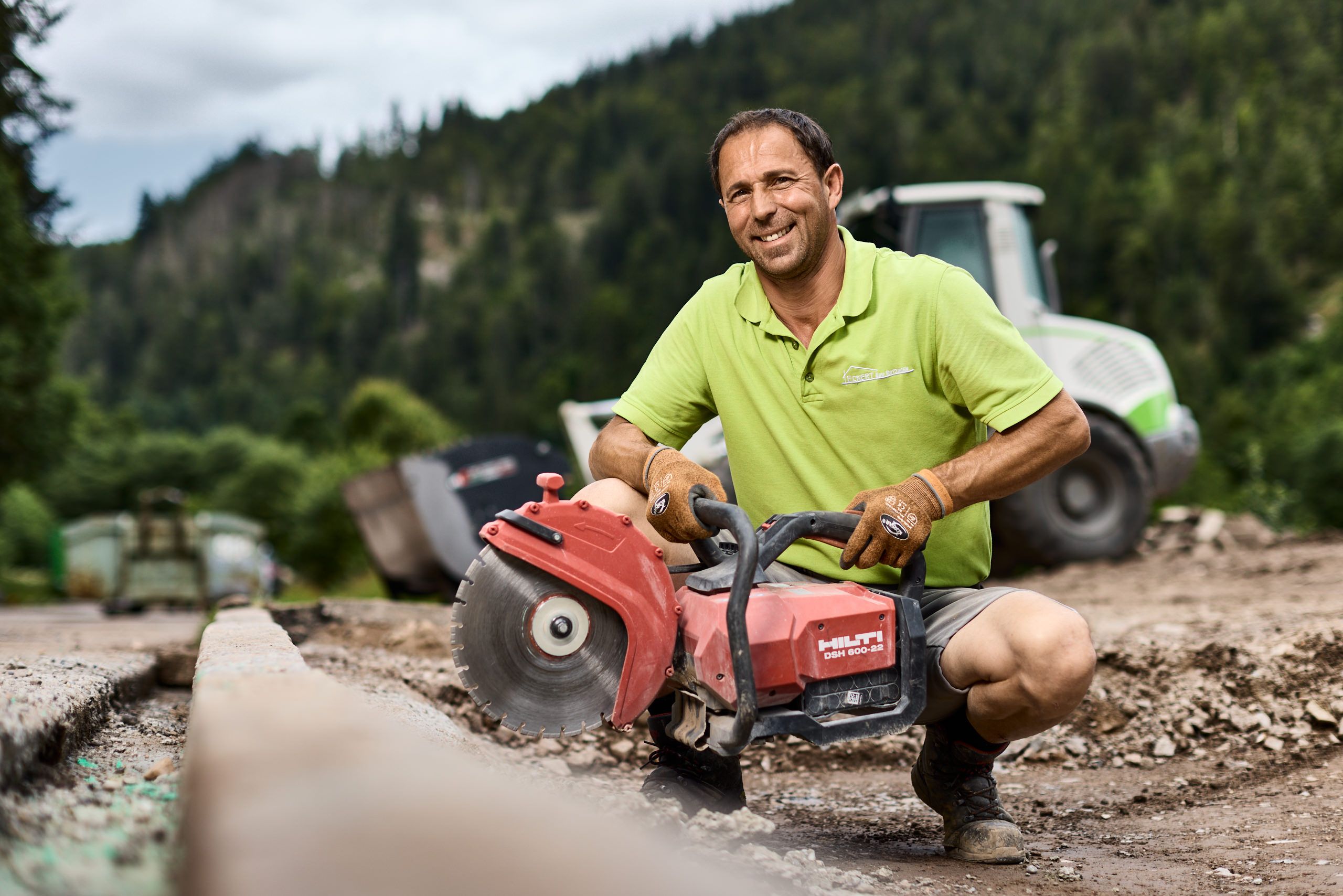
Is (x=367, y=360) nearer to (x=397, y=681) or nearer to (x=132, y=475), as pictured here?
(x=132, y=475)

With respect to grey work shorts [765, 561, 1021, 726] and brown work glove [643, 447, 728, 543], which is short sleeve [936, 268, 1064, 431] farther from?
brown work glove [643, 447, 728, 543]

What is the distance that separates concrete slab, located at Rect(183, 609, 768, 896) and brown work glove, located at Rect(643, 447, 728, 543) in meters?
0.99

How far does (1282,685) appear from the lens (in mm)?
3906

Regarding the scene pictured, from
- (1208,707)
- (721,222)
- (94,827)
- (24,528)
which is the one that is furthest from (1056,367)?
(721,222)

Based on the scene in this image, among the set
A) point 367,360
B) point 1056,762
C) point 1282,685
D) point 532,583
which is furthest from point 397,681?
point 367,360

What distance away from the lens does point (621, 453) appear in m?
2.82

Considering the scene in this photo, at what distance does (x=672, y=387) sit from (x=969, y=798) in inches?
49.6

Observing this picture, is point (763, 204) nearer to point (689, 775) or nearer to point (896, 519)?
point (896, 519)

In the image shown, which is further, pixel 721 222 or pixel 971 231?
pixel 721 222

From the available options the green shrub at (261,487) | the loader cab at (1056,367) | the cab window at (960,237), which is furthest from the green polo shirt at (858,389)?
the green shrub at (261,487)

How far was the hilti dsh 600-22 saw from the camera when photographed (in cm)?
239

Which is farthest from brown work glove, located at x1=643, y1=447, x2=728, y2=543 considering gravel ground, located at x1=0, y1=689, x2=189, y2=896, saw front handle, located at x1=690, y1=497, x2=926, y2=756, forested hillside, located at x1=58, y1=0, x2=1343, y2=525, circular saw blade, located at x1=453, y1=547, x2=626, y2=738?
forested hillside, located at x1=58, y1=0, x2=1343, y2=525

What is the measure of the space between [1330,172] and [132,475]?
6846cm

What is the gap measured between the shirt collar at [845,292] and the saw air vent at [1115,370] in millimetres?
5860
